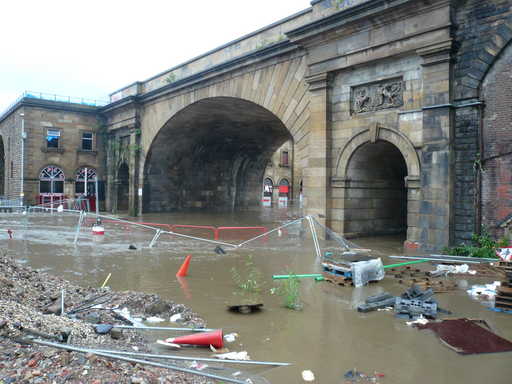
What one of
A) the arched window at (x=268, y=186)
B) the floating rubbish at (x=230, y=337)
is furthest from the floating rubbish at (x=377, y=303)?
the arched window at (x=268, y=186)

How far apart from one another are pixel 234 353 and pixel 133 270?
5.38 meters

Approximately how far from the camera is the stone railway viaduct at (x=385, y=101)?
10859 millimetres

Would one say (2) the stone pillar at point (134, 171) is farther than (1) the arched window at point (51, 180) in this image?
No

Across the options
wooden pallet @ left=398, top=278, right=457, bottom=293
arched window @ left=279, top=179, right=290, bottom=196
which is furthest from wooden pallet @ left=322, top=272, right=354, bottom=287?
arched window @ left=279, top=179, right=290, bottom=196

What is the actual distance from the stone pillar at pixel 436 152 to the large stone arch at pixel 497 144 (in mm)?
811

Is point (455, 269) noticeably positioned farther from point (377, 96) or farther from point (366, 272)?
point (377, 96)

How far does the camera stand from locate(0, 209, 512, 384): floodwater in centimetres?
437

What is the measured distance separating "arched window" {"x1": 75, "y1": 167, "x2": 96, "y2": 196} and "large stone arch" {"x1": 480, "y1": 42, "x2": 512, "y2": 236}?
27.7m

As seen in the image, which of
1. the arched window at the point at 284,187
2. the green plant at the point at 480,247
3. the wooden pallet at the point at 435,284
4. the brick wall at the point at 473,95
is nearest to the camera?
the wooden pallet at the point at 435,284

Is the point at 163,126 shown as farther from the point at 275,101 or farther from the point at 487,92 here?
the point at 487,92

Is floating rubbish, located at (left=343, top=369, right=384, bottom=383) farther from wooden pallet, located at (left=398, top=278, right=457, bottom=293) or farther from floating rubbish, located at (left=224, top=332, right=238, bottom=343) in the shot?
wooden pallet, located at (left=398, top=278, right=457, bottom=293)

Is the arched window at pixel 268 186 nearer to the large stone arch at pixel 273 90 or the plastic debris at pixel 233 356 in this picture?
the large stone arch at pixel 273 90

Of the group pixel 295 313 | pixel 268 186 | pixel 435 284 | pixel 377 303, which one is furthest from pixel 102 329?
pixel 268 186

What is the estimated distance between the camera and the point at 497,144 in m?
10.6
